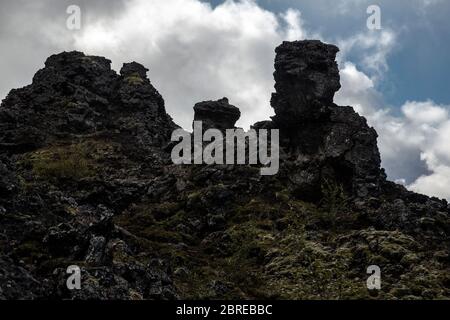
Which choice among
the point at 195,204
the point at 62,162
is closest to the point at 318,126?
the point at 195,204

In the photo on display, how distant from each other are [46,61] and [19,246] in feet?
296

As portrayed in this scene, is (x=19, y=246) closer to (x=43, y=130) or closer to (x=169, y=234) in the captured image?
(x=169, y=234)

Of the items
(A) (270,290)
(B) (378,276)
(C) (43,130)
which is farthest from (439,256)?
(C) (43,130)

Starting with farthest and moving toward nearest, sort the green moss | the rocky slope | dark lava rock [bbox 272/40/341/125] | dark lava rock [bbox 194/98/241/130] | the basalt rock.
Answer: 1. dark lava rock [bbox 194/98/241/130]
2. dark lava rock [bbox 272/40/341/125]
3. the green moss
4. the basalt rock
5. the rocky slope

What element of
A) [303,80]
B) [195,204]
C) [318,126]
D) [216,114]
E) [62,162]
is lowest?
[195,204]

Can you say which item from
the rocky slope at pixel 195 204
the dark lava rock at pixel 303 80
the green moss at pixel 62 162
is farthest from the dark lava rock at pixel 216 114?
the green moss at pixel 62 162

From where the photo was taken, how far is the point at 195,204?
66.9 meters

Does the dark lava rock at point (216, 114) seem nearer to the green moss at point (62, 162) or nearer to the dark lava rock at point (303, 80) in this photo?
the dark lava rock at point (303, 80)

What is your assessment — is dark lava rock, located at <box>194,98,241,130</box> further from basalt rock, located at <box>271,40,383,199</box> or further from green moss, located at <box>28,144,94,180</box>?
green moss, located at <box>28,144,94,180</box>

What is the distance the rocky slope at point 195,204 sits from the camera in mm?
32531

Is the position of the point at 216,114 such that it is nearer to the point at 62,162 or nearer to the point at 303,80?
the point at 303,80

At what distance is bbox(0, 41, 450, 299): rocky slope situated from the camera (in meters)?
32.5

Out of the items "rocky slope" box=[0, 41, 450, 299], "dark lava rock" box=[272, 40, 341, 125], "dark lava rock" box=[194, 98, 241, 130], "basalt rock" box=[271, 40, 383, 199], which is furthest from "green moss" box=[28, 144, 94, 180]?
"dark lava rock" box=[272, 40, 341, 125]
